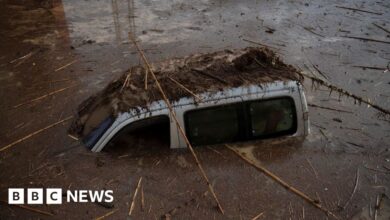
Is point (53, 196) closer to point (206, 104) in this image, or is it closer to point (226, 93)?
point (206, 104)

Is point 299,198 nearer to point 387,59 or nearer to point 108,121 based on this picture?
point 108,121

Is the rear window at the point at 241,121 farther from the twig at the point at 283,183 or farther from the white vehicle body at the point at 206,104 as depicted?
the twig at the point at 283,183

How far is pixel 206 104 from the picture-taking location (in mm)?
5570

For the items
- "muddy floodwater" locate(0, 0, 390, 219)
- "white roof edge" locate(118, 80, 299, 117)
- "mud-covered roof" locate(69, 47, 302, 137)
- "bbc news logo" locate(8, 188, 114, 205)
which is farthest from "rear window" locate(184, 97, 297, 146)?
"bbc news logo" locate(8, 188, 114, 205)

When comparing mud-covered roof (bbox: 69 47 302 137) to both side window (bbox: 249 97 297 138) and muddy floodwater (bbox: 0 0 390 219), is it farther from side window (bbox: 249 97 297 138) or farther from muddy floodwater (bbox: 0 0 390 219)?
muddy floodwater (bbox: 0 0 390 219)

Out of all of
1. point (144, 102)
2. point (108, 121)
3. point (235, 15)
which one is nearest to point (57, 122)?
point (108, 121)

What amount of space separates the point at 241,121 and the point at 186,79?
109 cm

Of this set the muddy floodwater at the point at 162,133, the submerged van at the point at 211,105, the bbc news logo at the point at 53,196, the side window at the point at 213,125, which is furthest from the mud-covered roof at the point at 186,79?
Answer: the bbc news logo at the point at 53,196

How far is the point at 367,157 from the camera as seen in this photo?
21.5ft

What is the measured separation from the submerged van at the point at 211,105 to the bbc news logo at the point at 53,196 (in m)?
0.73

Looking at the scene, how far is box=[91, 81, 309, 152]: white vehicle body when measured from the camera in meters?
5.52

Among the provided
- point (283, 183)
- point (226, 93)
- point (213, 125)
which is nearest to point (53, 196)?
point (213, 125)

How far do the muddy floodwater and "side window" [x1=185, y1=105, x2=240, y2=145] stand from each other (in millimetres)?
381

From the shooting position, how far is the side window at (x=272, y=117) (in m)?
5.74
